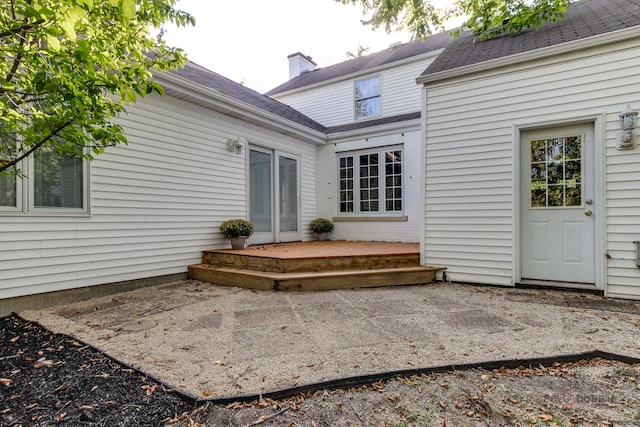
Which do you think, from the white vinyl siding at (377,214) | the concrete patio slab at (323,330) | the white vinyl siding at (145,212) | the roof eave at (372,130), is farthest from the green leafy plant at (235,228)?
the roof eave at (372,130)

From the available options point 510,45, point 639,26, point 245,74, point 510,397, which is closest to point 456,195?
point 510,45

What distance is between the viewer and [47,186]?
3742 millimetres

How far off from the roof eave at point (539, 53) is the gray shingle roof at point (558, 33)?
0.36 feet

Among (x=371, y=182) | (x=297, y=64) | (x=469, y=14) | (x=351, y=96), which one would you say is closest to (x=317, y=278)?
(x=371, y=182)

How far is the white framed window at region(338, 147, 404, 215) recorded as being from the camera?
7.33m

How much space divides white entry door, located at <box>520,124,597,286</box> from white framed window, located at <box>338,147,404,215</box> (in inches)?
118

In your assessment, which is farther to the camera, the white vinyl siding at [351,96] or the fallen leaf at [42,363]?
the white vinyl siding at [351,96]

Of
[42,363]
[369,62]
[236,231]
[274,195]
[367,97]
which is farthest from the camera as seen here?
[369,62]

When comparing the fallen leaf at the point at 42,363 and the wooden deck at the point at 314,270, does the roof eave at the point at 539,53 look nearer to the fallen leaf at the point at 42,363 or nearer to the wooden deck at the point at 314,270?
the wooden deck at the point at 314,270

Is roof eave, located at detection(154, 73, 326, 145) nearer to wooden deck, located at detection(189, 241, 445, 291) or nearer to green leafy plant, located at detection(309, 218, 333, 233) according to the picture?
green leafy plant, located at detection(309, 218, 333, 233)

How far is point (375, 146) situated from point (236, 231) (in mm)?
3959

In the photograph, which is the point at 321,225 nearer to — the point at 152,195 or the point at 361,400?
the point at 152,195

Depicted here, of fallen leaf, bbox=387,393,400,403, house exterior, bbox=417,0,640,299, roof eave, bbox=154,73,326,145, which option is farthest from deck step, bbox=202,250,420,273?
fallen leaf, bbox=387,393,400,403

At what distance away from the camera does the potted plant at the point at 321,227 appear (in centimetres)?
767
